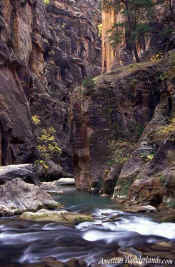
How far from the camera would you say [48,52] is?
4641cm

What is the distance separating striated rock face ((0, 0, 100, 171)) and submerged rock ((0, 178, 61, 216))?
10.5 m

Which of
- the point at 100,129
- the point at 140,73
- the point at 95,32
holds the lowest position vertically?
the point at 100,129

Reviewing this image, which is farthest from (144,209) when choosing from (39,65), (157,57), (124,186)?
(39,65)

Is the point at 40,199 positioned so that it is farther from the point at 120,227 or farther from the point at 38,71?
the point at 38,71

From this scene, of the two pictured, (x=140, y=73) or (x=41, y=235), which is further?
(x=140, y=73)

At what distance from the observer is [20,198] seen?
34.2 ft

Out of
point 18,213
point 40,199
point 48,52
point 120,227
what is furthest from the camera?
point 48,52

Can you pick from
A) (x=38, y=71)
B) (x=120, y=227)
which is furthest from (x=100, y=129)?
(x=38, y=71)

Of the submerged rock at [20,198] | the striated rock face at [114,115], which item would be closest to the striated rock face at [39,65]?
the striated rock face at [114,115]

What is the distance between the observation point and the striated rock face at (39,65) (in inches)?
880

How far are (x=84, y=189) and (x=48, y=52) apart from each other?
33.2m

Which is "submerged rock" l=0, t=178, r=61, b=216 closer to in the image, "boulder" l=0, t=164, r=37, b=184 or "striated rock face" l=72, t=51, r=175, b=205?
"boulder" l=0, t=164, r=37, b=184

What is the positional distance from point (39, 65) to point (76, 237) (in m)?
34.7

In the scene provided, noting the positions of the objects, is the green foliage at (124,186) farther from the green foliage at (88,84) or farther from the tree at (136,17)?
the tree at (136,17)
